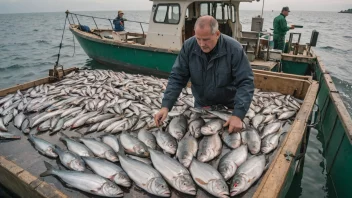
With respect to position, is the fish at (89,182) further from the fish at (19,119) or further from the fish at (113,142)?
the fish at (19,119)

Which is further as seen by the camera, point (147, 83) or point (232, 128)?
point (147, 83)

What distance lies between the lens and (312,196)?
4.60m

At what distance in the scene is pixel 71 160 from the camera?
2.90m

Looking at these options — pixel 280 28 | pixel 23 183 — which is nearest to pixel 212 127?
pixel 23 183

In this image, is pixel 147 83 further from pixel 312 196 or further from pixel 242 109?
pixel 312 196

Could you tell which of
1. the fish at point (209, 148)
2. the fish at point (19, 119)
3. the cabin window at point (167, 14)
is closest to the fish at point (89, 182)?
the fish at point (209, 148)

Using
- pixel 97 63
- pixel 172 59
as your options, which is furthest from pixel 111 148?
Result: pixel 97 63

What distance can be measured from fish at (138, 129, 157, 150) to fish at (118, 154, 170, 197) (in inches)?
17.1

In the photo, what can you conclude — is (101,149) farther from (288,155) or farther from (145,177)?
(288,155)

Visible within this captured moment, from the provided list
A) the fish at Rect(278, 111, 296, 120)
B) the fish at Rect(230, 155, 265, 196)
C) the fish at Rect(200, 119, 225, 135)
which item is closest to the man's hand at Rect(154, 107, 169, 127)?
the fish at Rect(200, 119, 225, 135)

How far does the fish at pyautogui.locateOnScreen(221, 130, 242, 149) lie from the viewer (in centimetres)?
306

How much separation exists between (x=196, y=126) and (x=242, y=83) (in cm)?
85

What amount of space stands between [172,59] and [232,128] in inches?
272

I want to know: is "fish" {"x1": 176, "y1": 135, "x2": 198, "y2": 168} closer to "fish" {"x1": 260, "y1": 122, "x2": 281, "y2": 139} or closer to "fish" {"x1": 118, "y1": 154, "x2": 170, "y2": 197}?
"fish" {"x1": 118, "y1": 154, "x2": 170, "y2": 197}
